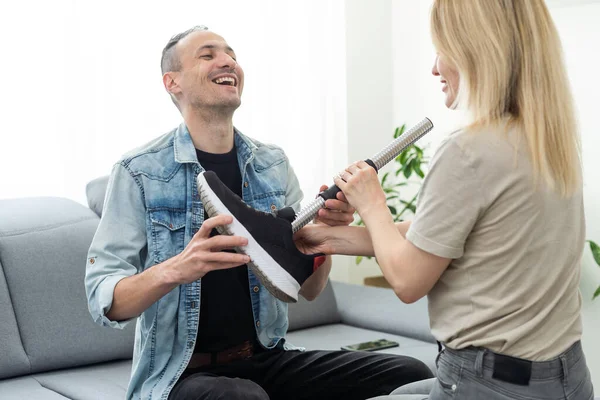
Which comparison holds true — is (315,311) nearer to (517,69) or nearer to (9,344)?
(9,344)

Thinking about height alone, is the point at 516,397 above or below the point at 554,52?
below

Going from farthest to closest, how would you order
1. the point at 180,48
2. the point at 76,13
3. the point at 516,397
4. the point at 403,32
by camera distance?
the point at 403,32
the point at 76,13
the point at 180,48
the point at 516,397

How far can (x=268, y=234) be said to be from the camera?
1474 mm

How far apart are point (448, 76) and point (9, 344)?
161 centimetres

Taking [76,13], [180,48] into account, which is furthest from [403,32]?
[180,48]

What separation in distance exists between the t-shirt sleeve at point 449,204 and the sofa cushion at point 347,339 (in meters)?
1.24

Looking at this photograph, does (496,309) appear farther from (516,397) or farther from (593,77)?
(593,77)

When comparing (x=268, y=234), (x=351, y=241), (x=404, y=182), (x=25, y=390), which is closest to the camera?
(x=268, y=234)

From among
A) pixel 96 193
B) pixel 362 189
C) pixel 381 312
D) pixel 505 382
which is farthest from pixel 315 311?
pixel 505 382

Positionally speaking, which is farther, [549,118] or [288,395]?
[288,395]

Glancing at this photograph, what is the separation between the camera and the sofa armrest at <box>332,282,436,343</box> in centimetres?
278

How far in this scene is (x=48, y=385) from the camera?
2.25 m

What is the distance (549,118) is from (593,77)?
2061 mm

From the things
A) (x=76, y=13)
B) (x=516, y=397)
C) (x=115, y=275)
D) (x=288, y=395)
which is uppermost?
(x=76, y=13)
